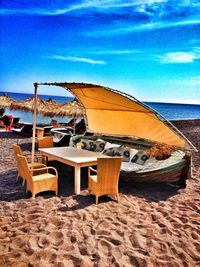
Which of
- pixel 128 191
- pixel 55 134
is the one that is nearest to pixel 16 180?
pixel 128 191

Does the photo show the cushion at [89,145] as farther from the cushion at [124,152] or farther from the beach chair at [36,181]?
the beach chair at [36,181]

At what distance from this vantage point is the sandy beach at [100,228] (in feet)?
12.3

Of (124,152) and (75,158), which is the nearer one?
(75,158)

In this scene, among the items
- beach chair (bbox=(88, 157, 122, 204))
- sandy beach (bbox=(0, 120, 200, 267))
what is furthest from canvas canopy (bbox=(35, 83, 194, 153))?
beach chair (bbox=(88, 157, 122, 204))

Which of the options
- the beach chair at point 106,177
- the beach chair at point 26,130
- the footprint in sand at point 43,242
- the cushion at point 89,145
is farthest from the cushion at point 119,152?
the beach chair at point 26,130

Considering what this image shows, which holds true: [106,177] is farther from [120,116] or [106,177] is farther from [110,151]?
[120,116]

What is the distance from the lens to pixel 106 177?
5.54 meters

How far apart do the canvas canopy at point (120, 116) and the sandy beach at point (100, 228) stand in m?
1.54

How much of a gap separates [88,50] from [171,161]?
5985cm

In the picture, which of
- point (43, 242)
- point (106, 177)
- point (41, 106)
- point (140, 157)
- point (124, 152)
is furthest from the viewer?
point (41, 106)

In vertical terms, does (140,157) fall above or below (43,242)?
above

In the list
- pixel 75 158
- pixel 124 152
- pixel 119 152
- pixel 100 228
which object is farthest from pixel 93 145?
pixel 100 228

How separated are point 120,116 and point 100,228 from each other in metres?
4.82

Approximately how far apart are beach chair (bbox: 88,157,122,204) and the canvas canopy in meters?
2.05
